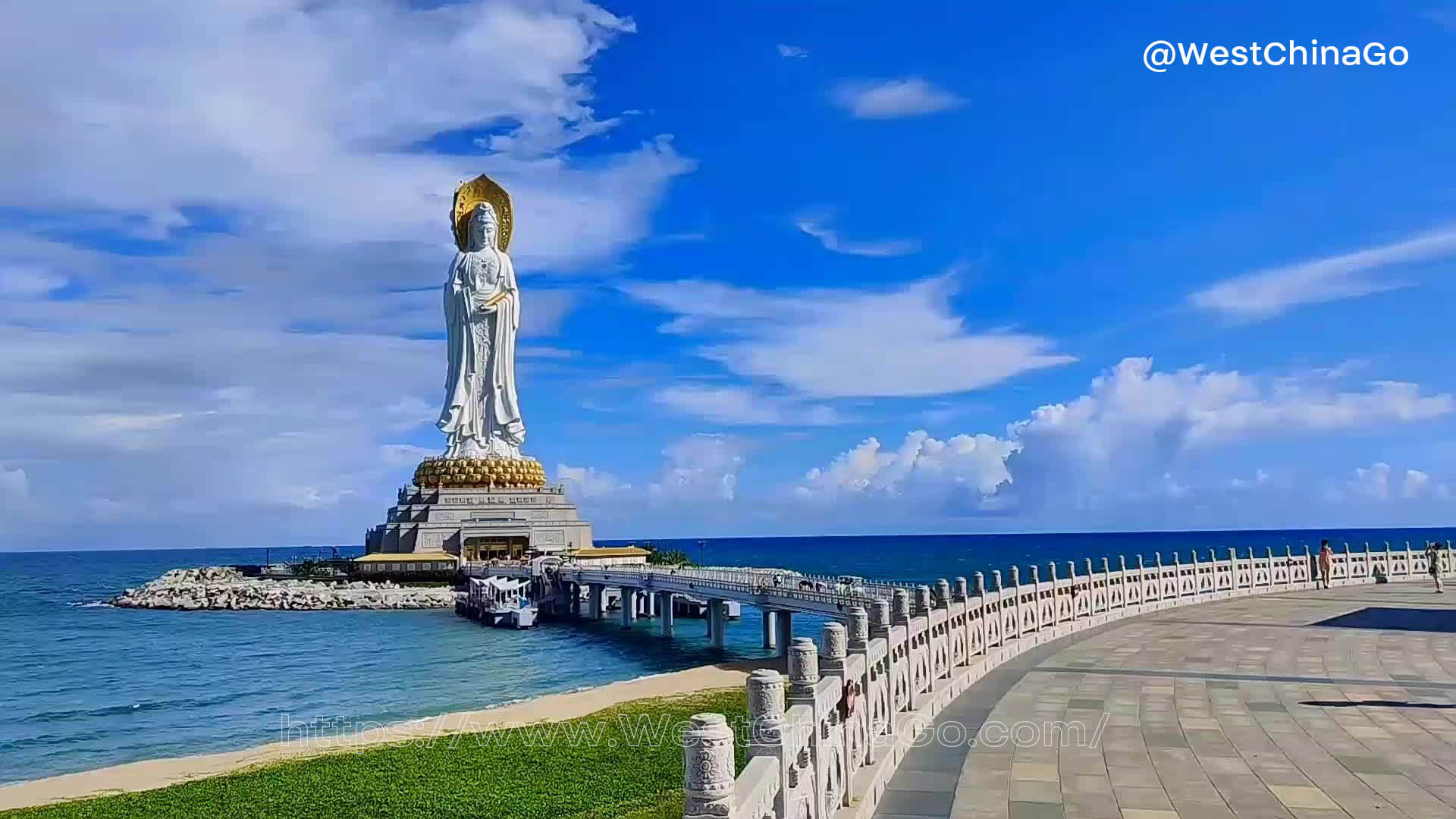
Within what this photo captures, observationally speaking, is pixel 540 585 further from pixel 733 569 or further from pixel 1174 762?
pixel 1174 762

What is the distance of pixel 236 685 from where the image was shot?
93.3ft

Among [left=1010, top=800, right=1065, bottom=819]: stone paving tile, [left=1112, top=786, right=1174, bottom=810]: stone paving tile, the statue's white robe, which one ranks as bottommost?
[left=1010, top=800, right=1065, bottom=819]: stone paving tile

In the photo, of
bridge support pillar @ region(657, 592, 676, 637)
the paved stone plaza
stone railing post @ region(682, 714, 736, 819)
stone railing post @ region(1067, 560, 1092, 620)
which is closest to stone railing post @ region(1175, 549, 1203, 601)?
stone railing post @ region(1067, 560, 1092, 620)

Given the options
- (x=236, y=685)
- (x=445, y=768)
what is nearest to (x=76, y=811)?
(x=445, y=768)

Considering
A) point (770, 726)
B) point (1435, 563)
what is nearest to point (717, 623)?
point (1435, 563)

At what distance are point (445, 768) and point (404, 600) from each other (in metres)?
37.7

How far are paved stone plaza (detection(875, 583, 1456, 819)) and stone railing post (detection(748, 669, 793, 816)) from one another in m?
2.31

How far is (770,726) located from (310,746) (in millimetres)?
15556

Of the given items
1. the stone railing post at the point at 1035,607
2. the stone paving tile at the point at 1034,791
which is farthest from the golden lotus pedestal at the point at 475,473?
the stone paving tile at the point at 1034,791

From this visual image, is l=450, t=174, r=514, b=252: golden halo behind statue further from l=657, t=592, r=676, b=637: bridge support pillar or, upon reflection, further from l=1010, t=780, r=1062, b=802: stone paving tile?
l=1010, t=780, r=1062, b=802: stone paving tile

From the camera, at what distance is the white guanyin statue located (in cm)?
5838

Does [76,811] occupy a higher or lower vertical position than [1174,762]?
lower

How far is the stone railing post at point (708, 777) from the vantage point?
4.07 metres

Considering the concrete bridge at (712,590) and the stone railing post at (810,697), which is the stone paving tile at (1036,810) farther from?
the concrete bridge at (712,590)
